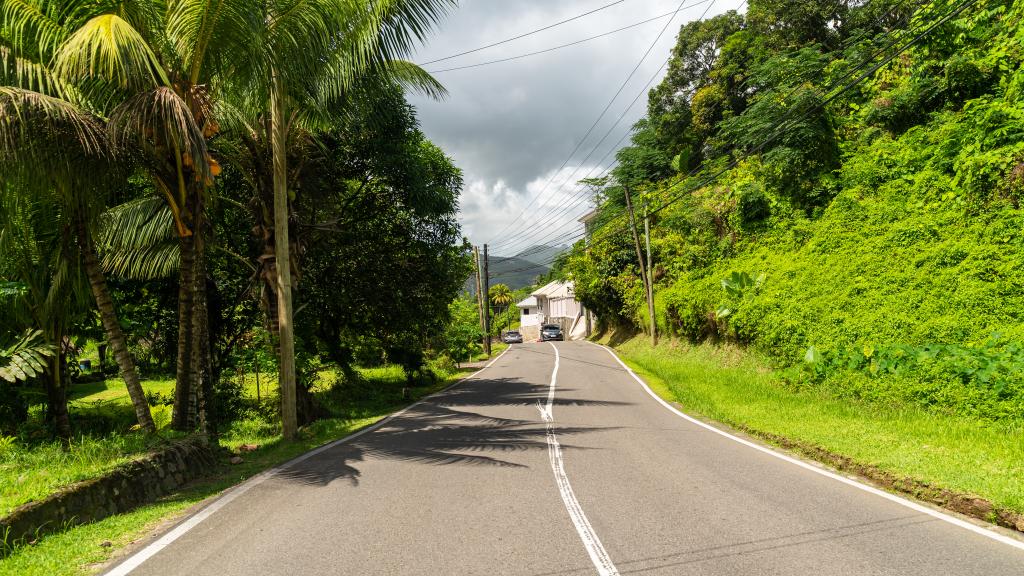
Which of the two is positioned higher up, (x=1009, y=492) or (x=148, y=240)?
(x=148, y=240)

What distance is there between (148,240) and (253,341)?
3267 mm

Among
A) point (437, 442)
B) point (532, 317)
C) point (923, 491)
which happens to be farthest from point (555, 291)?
point (923, 491)

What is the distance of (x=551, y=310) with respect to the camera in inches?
3302

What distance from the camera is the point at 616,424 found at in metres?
10.6

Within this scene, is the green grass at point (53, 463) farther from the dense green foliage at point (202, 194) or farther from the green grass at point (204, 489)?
the dense green foliage at point (202, 194)

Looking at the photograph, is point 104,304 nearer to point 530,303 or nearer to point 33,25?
point 33,25

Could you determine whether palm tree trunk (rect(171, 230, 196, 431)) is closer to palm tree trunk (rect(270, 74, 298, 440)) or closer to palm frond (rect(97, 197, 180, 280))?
palm tree trunk (rect(270, 74, 298, 440))

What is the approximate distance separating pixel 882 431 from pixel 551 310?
7562 centimetres

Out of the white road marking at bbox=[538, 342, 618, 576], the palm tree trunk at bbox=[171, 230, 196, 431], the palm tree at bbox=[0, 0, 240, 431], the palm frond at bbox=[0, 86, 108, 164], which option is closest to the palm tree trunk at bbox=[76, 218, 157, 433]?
the palm tree trunk at bbox=[171, 230, 196, 431]

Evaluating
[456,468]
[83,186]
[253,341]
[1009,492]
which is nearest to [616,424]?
[456,468]

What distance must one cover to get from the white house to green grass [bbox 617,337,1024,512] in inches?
1822

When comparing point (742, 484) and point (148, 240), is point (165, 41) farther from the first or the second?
Answer: point (742, 484)

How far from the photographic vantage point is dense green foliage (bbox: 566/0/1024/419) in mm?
9812

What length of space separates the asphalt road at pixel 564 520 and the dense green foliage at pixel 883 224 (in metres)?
4.56
